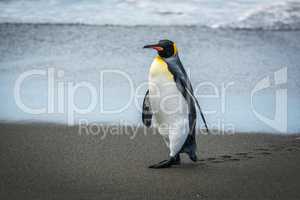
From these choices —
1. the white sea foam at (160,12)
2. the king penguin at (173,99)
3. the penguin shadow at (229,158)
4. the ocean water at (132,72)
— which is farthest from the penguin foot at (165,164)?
the white sea foam at (160,12)

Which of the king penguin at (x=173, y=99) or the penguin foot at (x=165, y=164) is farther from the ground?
the king penguin at (x=173, y=99)

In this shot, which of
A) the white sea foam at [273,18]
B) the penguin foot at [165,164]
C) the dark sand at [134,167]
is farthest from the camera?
the white sea foam at [273,18]

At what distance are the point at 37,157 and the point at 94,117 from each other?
42.6 inches

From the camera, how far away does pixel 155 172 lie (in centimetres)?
332

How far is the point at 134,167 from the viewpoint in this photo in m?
3.38

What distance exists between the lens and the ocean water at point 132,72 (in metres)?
4.63

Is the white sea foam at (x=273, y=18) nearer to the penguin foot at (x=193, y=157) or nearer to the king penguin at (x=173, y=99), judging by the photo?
the king penguin at (x=173, y=99)

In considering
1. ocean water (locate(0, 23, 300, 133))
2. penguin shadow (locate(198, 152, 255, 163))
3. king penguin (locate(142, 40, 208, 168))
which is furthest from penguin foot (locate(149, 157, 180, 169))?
ocean water (locate(0, 23, 300, 133))

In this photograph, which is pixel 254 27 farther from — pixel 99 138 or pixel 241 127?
pixel 99 138

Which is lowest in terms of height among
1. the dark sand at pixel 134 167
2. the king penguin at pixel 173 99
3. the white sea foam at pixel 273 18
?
the dark sand at pixel 134 167

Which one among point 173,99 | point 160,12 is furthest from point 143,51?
point 173,99

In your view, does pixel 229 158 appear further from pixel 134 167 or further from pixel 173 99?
pixel 134 167

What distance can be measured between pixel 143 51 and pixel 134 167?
10.1 ft

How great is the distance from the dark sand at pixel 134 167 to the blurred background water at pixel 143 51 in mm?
408
